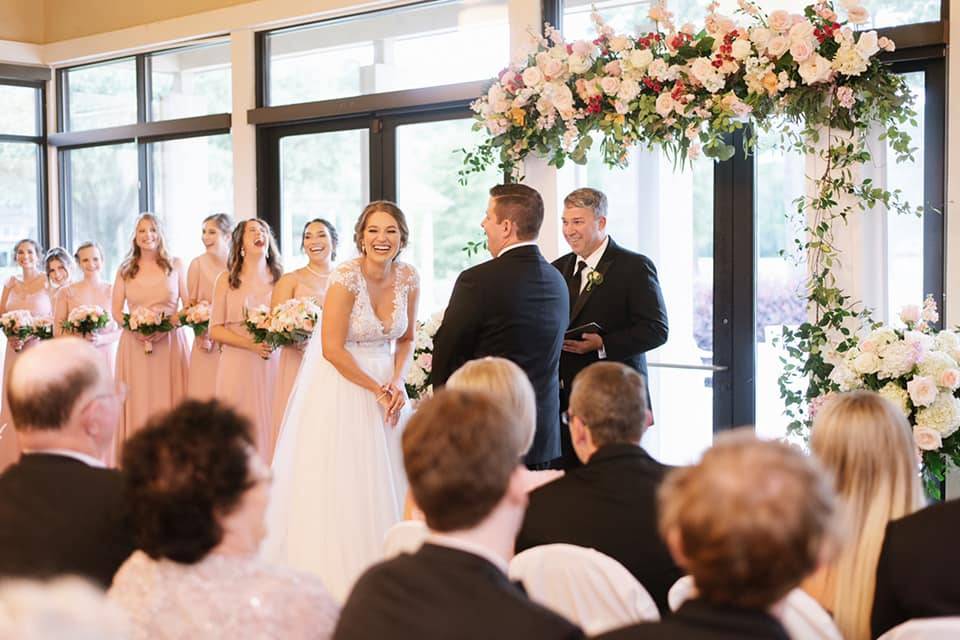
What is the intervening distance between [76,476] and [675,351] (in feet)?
13.4

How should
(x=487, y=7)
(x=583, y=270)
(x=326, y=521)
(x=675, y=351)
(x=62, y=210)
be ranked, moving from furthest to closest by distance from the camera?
1. (x=62, y=210)
2. (x=487, y=7)
3. (x=675, y=351)
4. (x=583, y=270)
5. (x=326, y=521)

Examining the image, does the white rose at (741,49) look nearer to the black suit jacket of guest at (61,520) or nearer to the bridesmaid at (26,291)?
the black suit jacket of guest at (61,520)

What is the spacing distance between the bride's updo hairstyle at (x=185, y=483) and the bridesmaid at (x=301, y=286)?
4208 millimetres

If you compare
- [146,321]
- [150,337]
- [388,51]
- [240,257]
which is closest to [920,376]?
[240,257]

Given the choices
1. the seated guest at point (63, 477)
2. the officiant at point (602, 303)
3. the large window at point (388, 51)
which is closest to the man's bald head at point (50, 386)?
the seated guest at point (63, 477)

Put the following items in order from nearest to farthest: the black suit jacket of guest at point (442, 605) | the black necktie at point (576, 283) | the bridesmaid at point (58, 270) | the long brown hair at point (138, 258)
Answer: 1. the black suit jacket of guest at point (442, 605)
2. the black necktie at point (576, 283)
3. the long brown hair at point (138, 258)
4. the bridesmaid at point (58, 270)

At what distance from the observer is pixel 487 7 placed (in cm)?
688

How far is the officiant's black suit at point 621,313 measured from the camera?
16.4 feet

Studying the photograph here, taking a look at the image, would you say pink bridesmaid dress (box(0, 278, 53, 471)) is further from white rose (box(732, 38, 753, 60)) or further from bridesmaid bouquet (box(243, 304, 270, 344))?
white rose (box(732, 38, 753, 60))

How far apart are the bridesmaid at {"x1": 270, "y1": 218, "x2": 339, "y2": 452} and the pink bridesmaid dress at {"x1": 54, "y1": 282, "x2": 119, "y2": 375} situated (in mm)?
2150

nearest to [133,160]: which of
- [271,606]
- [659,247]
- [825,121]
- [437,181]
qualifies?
[437,181]

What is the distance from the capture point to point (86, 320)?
7727 mm

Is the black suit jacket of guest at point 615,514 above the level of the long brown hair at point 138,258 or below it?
below

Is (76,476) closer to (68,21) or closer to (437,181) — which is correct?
(437,181)
